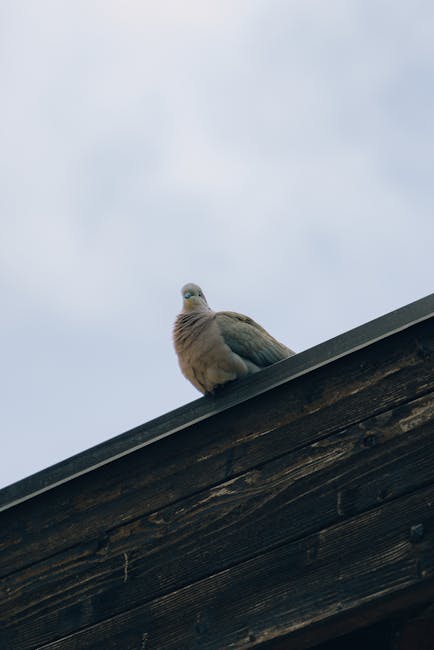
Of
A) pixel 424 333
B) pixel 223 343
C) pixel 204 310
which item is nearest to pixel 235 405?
pixel 424 333

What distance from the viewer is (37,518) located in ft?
9.71

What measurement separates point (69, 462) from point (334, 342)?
33.5 inches

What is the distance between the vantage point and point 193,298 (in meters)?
5.18

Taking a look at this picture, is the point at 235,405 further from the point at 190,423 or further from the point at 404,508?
the point at 404,508

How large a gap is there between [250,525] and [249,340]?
6.36ft

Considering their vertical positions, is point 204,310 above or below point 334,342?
above

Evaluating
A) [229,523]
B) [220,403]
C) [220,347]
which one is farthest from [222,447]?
[220,347]

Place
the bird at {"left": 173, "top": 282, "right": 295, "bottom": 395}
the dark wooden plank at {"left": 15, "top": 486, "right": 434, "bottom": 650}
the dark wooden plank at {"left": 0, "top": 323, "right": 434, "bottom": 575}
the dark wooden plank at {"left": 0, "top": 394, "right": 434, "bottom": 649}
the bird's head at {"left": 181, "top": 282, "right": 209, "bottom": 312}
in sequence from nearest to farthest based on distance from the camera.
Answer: the dark wooden plank at {"left": 15, "top": 486, "right": 434, "bottom": 650} → the dark wooden plank at {"left": 0, "top": 394, "right": 434, "bottom": 649} → the dark wooden plank at {"left": 0, "top": 323, "right": 434, "bottom": 575} → the bird at {"left": 173, "top": 282, "right": 295, "bottom": 395} → the bird's head at {"left": 181, "top": 282, "right": 209, "bottom": 312}

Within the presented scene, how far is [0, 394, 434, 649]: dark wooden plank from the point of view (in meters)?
2.39

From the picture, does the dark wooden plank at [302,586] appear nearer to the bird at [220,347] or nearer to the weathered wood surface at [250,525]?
the weathered wood surface at [250,525]

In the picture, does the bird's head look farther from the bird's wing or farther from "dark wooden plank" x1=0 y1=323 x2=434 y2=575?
"dark wooden plank" x1=0 y1=323 x2=434 y2=575

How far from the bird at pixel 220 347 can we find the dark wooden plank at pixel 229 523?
4.49 feet

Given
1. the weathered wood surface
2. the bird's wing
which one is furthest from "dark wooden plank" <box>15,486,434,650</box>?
the bird's wing

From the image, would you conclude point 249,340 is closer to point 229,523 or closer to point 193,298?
point 193,298
